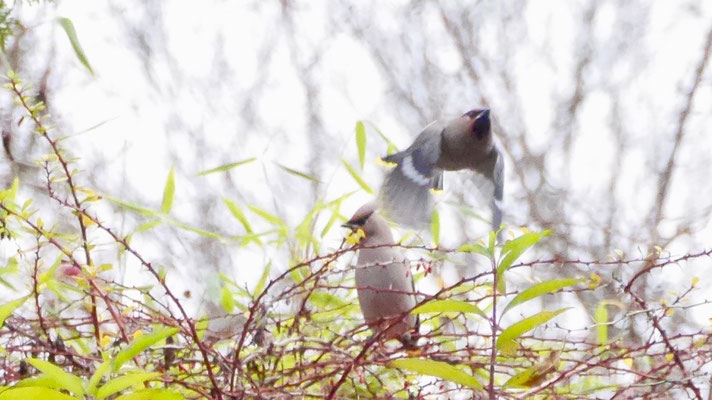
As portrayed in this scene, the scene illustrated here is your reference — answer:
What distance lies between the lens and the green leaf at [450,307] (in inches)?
23.2

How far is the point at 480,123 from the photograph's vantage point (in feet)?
3.40

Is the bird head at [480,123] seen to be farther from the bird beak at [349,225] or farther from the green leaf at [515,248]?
the green leaf at [515,248]

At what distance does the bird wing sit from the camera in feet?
3.33

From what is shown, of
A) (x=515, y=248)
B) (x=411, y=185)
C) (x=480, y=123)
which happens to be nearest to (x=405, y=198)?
(x=411, y=185)

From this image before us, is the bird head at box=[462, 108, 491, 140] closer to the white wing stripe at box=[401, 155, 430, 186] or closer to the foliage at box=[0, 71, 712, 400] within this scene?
the white wing stripe at box=[401, 155, 430, 186]

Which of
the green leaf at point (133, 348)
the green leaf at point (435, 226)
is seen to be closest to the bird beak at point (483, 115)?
the green leaf at point (435, 226)

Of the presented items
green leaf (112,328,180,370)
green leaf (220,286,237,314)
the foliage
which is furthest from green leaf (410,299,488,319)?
green leaf (220,286,237,314)

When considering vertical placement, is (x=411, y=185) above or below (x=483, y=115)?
below

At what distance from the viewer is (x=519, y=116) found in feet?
8.75

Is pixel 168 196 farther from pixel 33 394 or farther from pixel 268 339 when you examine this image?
pixel 33 394

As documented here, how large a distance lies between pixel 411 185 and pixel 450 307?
16.8 inches

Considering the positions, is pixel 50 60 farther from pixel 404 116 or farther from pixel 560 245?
pixel 560 245

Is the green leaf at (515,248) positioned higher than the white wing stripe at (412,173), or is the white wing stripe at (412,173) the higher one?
the white wing stripe at (412,173)

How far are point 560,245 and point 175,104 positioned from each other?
1198 mm
